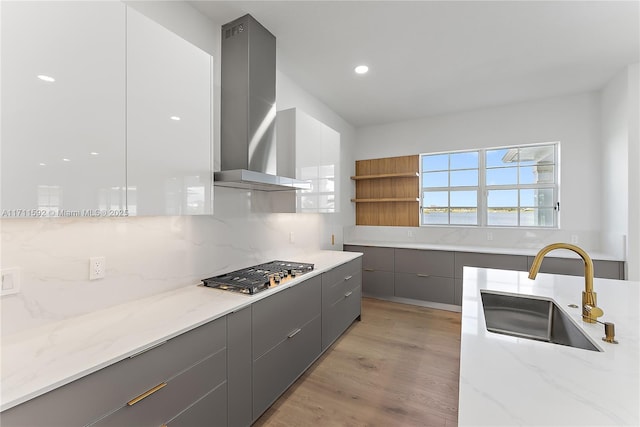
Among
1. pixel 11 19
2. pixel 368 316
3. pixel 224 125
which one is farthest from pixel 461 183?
pixel 11 19

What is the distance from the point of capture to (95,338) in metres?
1.15

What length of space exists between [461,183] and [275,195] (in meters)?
3.00

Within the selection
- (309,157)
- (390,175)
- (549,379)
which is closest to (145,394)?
(549,379)

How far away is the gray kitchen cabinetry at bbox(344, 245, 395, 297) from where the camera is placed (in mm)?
4027

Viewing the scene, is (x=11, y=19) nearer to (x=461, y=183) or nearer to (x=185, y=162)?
(x=185, y=162)

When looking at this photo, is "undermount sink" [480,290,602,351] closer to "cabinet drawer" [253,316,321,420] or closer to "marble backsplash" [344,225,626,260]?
"cabinet drawer" [253,316,321,420]

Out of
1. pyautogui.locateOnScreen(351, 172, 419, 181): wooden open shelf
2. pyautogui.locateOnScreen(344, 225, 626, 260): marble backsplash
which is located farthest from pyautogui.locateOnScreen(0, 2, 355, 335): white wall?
pyautogui.locateOnScreen(344, 225, 626, 260): marble backsplash

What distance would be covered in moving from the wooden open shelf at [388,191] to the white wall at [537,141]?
0.60ft

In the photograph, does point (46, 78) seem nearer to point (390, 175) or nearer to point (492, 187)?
point (390, 175)

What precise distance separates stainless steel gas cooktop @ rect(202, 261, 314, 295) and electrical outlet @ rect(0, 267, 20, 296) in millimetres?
905

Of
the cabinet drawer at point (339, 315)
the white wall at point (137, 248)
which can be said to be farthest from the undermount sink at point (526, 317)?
the white wall at point (137, 248)

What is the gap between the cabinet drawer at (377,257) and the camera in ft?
13.2

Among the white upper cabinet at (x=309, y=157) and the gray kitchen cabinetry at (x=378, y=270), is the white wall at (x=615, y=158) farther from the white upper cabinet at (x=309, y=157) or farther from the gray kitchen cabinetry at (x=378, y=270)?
the white upper cabinet at (x=309, y=157)

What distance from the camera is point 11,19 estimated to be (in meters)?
0.94
